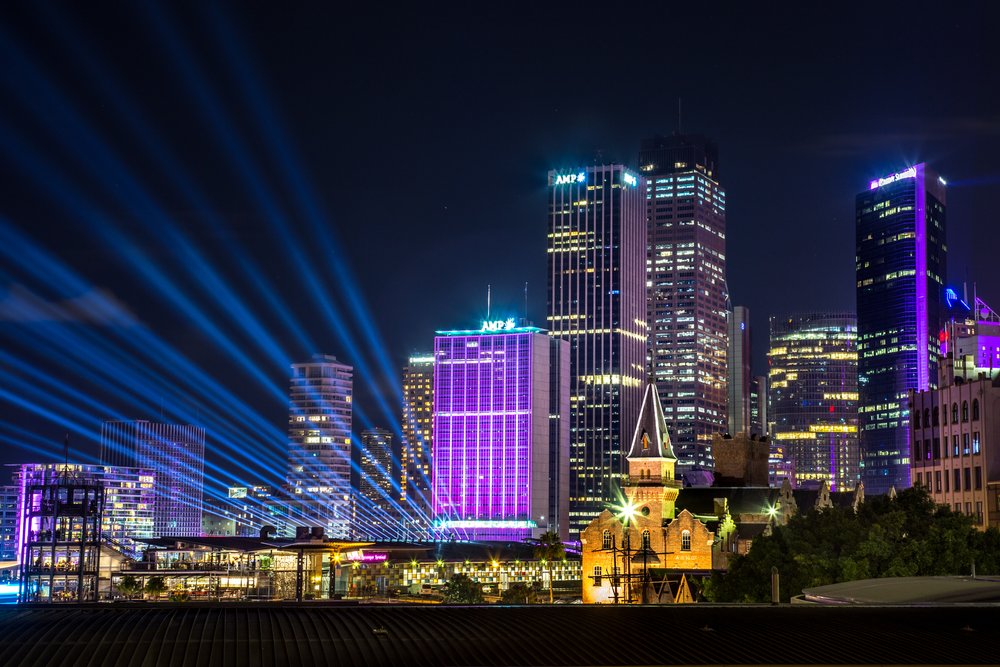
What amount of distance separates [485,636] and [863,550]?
191ft

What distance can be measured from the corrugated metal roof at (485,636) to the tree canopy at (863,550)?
42.9 metres

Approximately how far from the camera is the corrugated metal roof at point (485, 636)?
46.8 metres

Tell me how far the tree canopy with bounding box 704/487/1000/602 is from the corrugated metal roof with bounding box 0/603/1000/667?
42.9m

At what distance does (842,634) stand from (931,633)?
13.2ft

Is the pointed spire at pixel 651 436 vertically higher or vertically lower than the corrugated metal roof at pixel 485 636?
higher

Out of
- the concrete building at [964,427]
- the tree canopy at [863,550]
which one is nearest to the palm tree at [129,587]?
the tree canopy at [863,550]

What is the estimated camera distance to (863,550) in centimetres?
10069

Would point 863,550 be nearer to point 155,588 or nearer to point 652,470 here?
point 652,470

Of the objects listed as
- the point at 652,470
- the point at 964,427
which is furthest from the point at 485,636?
the point at 652,470

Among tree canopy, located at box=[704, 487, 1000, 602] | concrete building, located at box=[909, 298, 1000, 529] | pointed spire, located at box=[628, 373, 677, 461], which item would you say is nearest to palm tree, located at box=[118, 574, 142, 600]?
pointed spire, located at box=[628, 373, 677, 461]

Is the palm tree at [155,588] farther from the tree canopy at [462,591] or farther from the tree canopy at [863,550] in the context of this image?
the tree canopy at [863,550]

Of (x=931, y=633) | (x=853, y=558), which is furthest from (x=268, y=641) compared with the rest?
(x=853, y=558)

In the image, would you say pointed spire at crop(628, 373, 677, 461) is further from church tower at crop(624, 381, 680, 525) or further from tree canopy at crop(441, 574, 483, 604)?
tree canopy at crop(441, 574, 483, 604)

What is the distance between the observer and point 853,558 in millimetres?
101625
